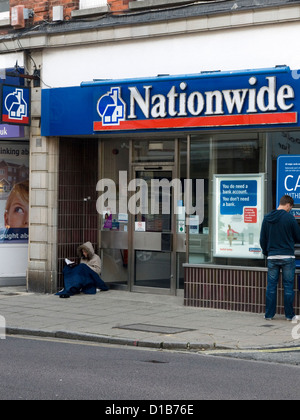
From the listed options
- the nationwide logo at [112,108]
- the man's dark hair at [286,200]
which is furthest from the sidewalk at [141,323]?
the nationwide logo at [112,108]

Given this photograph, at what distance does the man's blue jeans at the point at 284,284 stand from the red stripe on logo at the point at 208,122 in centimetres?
223

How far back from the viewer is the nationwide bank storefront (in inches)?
492

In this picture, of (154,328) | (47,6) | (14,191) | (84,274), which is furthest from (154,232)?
(47,6)

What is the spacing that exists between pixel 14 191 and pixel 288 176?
617 cm

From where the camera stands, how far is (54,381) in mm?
7547

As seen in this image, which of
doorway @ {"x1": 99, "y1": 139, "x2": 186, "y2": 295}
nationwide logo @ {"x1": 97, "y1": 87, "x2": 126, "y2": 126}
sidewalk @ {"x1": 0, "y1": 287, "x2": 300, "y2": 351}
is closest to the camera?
sidewalk @ {"x1": 0, "y1": 287, "x2": 300, "y2": 351}

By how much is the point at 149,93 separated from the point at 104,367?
6298 mm

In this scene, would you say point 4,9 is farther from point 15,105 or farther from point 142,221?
point 142,221

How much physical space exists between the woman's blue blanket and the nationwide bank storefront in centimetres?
48

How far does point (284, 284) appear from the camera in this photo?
11.5 m

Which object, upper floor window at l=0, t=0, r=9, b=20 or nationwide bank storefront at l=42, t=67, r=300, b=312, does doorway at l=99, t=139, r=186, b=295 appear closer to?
nationwide bank storefront at l=42, t=67, r=300, b=312

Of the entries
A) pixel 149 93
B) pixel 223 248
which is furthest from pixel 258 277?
pixel 149 93

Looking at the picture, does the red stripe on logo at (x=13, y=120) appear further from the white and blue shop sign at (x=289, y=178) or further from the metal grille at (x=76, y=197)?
the white and blue shop sign at (x=289, y=178)

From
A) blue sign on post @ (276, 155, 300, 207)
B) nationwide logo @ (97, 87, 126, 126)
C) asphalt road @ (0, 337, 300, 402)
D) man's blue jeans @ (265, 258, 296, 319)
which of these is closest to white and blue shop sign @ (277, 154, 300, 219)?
blue sign on post @ (276, 155, 300, 207)
